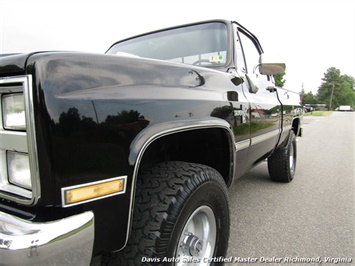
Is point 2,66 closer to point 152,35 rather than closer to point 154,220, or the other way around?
point 154,220

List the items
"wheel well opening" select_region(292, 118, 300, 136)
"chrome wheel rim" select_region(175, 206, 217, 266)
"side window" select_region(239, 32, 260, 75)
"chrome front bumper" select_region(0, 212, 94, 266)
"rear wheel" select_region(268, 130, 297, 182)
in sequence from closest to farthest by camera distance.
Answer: "chrome front bumper" select_region(0, 212, 94, 266), "chrome wheel rim" select_region(175, 206, 217, 266), "side window" select_region(239, 32, 260, 75), "rear wheel" select_region(268, 130, 297, 182), "wheel well opening" select_region(292, 118, 300, 136)

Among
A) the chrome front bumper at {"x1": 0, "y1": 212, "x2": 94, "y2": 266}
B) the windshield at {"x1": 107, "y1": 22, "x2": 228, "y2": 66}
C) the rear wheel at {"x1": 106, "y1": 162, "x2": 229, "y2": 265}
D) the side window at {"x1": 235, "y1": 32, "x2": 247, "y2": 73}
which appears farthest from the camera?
the side window at {"x1": 235, "y1": 32, "x2": 247, "y2": 73}

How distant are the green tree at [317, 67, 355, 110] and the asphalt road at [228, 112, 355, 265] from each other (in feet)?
277

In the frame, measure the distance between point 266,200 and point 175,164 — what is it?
2.27 m

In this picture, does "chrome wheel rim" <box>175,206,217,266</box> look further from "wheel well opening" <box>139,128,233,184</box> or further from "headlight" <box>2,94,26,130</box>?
"headlight" <box>2,94,26,130</box>

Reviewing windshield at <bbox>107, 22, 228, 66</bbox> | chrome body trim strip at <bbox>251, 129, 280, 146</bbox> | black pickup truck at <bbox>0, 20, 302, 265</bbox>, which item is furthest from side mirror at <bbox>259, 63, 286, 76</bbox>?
black pickup truck at <bbox>0, 20, 302, 265</bbox>

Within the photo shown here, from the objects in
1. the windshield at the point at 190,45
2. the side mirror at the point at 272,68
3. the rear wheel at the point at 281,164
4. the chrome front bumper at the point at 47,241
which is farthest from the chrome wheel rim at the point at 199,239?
the rear wheel at the point at 281,164

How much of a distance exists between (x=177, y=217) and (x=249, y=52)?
2220mm

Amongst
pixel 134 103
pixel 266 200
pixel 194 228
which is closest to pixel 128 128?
pixel 134 103

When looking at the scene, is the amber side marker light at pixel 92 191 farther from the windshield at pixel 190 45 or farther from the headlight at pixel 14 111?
the windshield at pixel 190 45

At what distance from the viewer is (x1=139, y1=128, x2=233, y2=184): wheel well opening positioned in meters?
1.89

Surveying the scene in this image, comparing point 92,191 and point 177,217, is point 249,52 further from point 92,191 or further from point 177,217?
point 92,191

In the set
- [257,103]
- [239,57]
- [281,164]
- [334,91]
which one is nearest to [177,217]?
[257,103]

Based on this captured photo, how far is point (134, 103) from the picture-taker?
4.10 feet
